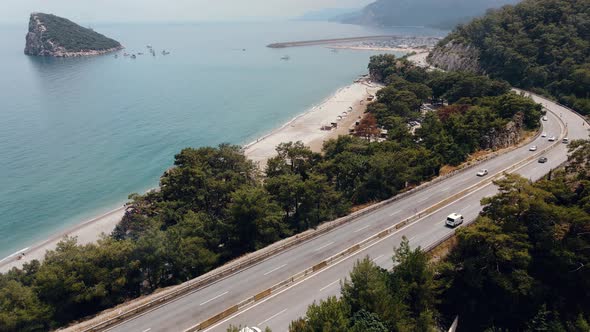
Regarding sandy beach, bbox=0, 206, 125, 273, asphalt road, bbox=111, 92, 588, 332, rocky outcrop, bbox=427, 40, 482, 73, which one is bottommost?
sandy beach, bbox=0, 206, 125, 273

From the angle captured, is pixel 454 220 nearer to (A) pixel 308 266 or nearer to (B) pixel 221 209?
(A) pixel 308 266

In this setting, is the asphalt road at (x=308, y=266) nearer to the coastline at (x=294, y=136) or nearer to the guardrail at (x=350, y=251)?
the guardrail at (x=350, y=251)

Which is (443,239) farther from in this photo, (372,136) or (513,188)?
(372,136)

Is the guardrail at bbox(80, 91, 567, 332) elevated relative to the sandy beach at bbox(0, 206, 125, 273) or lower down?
elevated

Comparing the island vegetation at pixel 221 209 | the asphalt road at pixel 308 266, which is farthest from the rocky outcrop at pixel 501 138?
→ the asphalt road at pixel 308 266

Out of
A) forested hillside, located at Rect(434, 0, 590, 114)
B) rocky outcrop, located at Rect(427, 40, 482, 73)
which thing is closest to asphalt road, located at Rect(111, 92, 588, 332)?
forested hillside, located at Rect(434, 0, 590, 114)

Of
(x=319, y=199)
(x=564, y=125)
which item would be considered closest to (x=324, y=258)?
(x=319, y=199)

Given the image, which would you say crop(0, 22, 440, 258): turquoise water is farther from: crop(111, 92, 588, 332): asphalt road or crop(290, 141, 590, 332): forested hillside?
crop(290, 141, 590, 332): forested hillside
